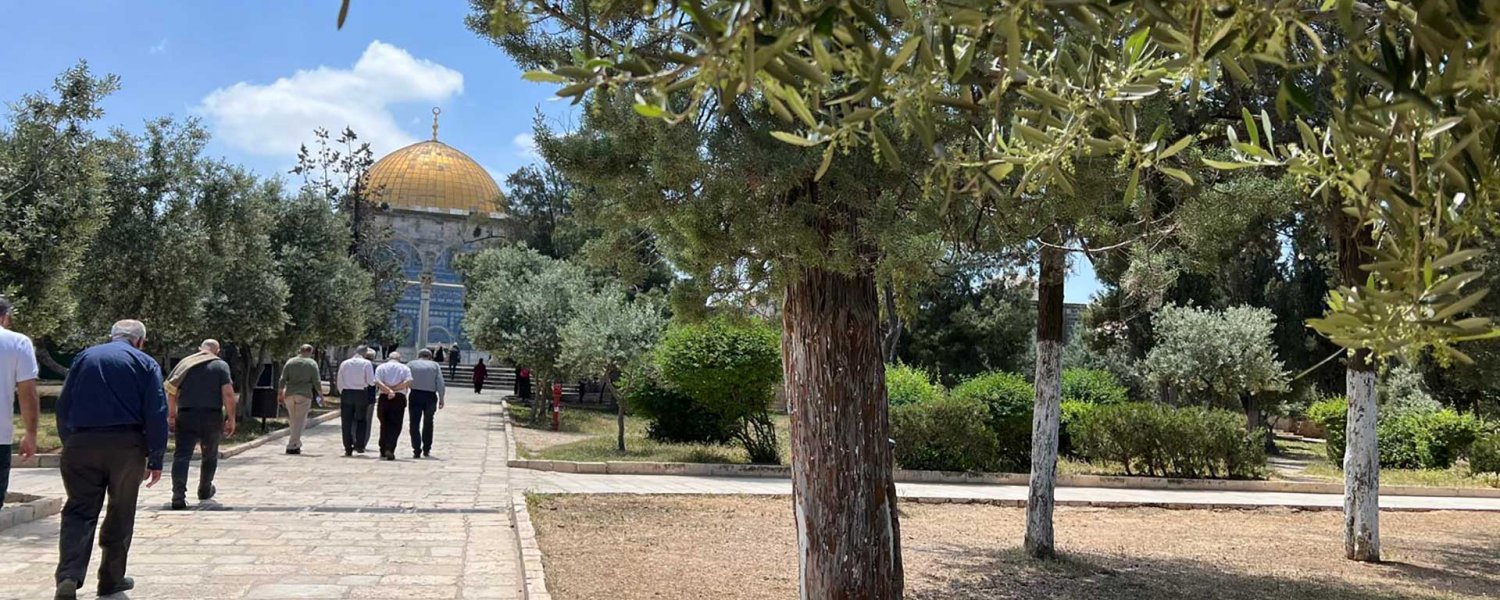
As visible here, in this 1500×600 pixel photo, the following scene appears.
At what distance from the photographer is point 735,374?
1591 centimetres

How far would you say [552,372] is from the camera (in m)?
24.7

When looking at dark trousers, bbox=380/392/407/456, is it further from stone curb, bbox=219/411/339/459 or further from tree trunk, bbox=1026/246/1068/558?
tree trunk, bbox=1026/246/1068/558

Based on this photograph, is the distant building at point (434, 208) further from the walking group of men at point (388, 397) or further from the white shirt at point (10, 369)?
the white shirt at point (10, 369)

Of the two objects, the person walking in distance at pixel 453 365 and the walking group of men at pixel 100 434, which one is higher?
the person walking in distance at pixel 453 365

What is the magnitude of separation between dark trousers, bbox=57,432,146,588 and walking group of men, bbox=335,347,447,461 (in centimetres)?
877

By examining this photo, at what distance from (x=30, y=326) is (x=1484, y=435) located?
77.7 feet

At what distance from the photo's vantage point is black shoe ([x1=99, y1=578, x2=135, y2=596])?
19.4 ft

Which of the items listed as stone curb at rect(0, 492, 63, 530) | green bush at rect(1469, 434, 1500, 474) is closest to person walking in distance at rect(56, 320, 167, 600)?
stone curb at rect(0, 492, 63, 530)

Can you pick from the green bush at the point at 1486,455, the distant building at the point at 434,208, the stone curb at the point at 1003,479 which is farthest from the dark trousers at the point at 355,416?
the distant building at the point at 434,208

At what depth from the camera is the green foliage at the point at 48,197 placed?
11070mm

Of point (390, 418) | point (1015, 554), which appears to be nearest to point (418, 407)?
point (390, 418)

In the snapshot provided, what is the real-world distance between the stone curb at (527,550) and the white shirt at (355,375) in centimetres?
457

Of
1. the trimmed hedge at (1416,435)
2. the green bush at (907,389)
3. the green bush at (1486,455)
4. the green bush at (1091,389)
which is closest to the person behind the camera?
the green bush at (907,389)

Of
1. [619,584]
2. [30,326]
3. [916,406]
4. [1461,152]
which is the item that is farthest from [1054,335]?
[30,326]
